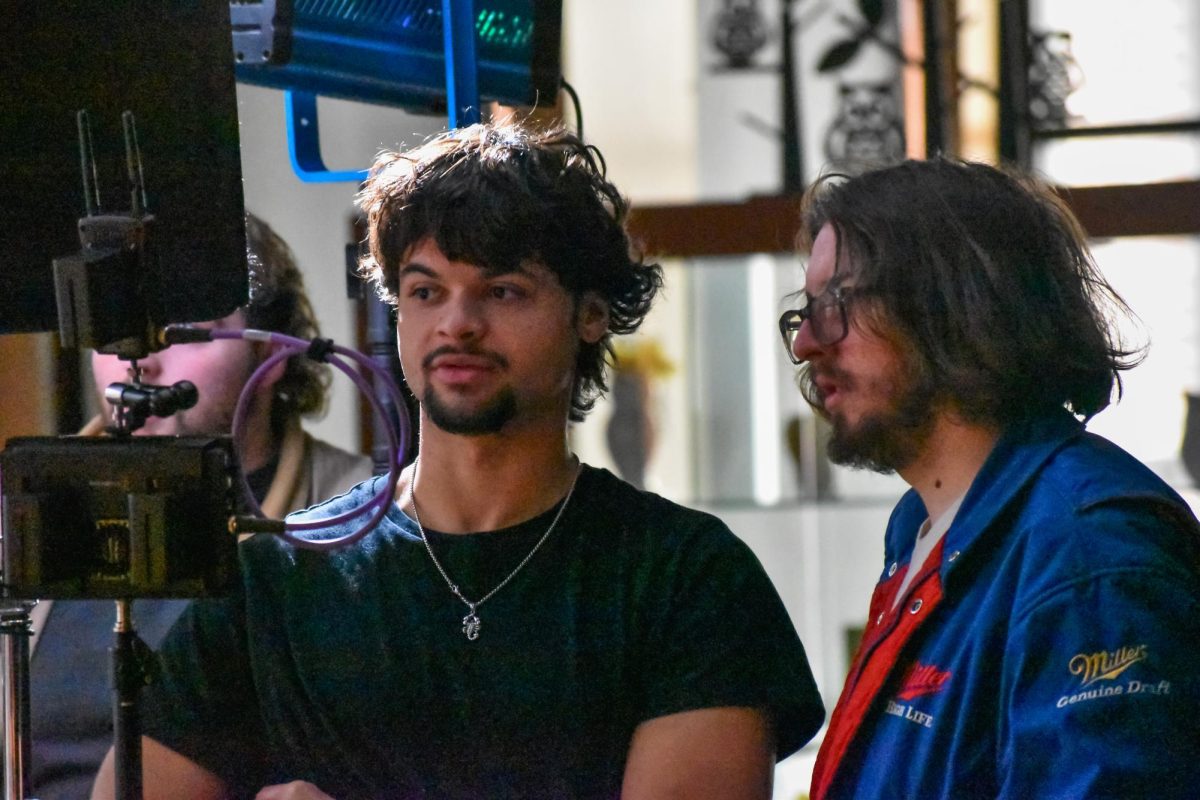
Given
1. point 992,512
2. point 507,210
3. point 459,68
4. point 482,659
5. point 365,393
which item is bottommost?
point 482,659

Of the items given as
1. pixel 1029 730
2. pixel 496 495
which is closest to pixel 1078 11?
pixel 496 495

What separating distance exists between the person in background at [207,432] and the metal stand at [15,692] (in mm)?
508

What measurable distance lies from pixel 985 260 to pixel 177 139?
746 mm

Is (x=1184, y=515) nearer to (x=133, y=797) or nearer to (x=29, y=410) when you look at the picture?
(x=133, y=797)

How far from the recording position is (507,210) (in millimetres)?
1621

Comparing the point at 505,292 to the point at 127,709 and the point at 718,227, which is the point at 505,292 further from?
the point at 718,227

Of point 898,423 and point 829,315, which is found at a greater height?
point 829,315

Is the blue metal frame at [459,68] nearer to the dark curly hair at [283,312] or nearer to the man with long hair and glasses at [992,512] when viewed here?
the man with long hair and glasses at [992,512]

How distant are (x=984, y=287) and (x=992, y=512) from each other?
0.76ft

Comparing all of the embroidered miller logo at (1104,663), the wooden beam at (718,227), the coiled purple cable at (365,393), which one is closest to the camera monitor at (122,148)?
the coiled purple cable at (365,393)

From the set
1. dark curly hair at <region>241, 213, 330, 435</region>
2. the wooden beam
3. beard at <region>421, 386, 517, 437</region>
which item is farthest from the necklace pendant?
the wooden beam

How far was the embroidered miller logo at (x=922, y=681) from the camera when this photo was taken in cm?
136

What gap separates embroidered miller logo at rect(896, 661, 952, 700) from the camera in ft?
4.45

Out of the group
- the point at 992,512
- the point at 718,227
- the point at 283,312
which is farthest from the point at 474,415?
the point at 718,227
